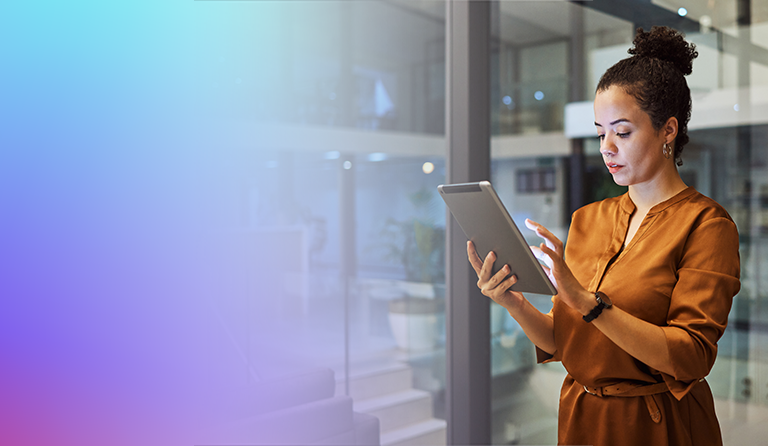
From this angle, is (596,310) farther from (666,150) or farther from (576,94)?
Result: (576,94)

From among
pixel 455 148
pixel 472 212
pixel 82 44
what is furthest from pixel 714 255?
pixel 82 44

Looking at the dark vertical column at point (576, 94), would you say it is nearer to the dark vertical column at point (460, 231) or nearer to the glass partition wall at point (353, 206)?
the dark vertical column at point (460, 231)

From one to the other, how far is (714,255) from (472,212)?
0.48 meters

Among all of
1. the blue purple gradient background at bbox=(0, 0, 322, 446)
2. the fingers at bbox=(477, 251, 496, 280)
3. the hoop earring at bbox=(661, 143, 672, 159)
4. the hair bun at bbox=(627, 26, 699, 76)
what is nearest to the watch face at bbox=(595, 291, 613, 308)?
the fingers at bbox=(477, 251, 496, 280)

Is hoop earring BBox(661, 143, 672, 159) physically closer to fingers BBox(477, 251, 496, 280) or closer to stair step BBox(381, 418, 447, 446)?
fingers BBox(477, 251, 496, 280)

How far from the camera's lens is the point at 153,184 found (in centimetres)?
258

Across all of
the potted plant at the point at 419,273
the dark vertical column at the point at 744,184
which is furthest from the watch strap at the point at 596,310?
the potted plant at the point at 419,273

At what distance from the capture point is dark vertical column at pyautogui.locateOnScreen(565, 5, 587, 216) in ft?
8.88

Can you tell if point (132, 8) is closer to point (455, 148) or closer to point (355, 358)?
point (455, 148)

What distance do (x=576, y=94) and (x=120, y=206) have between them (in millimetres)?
2092

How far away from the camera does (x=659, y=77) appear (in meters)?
1.36

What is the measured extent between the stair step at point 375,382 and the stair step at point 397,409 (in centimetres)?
2

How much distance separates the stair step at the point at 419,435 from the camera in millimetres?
2812

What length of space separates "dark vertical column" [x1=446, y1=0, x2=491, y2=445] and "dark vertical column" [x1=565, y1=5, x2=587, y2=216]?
372mm
